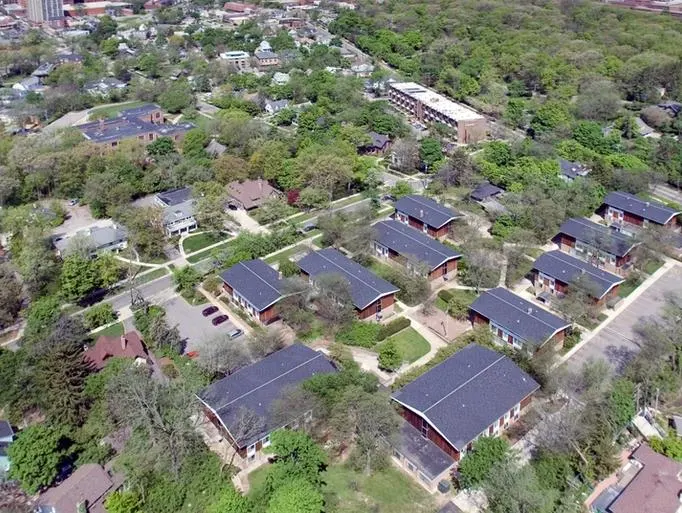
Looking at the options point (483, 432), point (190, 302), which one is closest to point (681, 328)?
point (483, 432)

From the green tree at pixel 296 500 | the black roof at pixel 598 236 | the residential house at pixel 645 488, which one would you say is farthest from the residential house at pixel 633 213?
the green tree at pixel 296 500

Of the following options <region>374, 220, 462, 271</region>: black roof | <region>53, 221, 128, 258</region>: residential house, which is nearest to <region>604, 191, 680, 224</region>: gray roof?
<region>374, 220, 462, 271</region>: black roof

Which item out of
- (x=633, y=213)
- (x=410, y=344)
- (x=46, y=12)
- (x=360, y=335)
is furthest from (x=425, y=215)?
(x=46, y=12)

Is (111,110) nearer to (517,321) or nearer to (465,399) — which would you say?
(517,321)

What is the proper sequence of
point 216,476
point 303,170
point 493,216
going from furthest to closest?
point 303,170, point 493,216, point 216,476

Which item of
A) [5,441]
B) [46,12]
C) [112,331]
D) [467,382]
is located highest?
[467,382]

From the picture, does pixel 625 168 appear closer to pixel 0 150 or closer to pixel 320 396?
pixel 320 396
